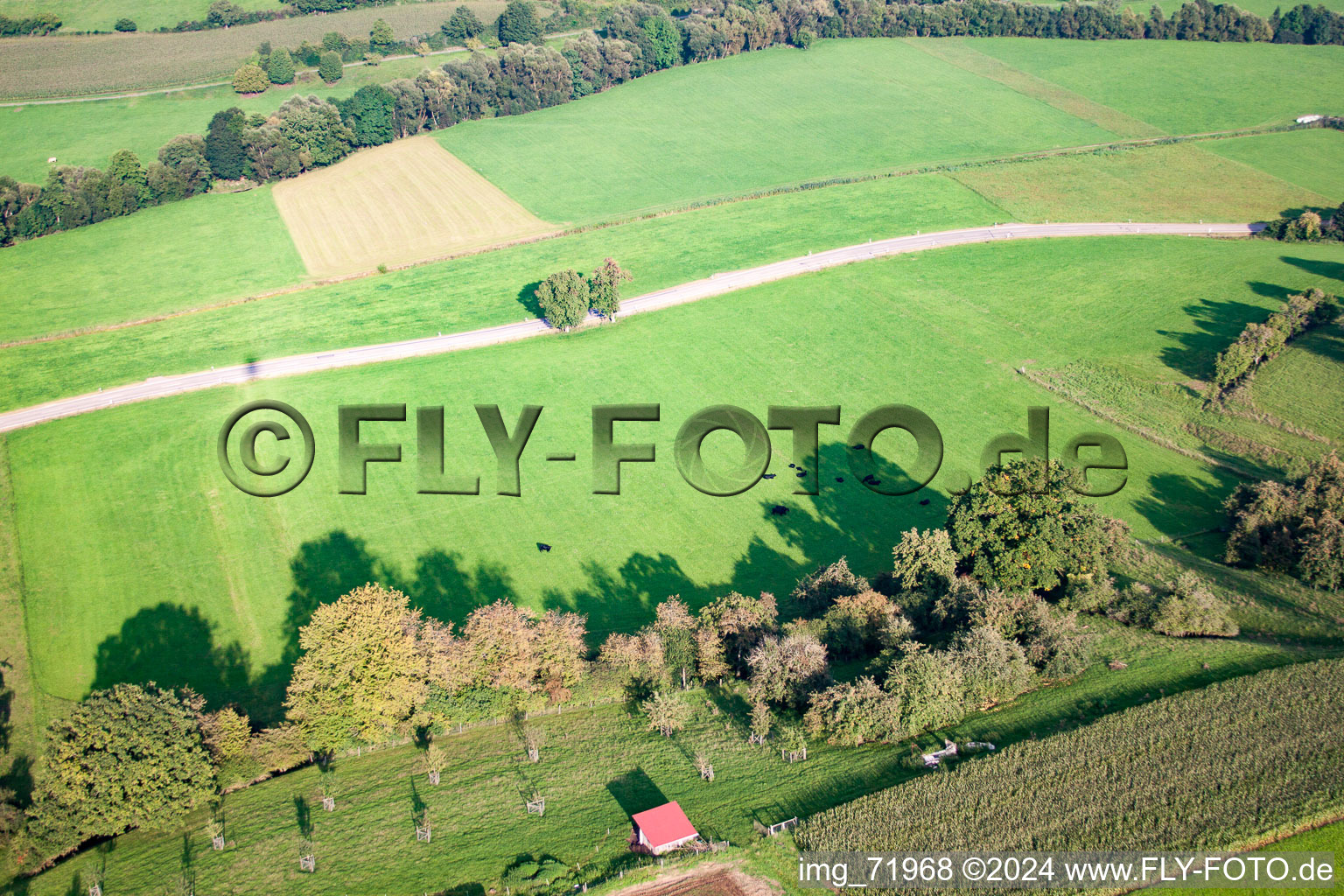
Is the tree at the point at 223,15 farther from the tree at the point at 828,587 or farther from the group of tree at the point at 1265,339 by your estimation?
the group of tree at the point at 1265,339

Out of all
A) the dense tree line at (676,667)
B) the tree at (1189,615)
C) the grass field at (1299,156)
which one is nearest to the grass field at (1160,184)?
the grass field at (1299,156)

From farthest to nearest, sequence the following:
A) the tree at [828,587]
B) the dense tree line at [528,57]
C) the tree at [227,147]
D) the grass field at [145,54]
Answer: the grass field at [145,54], the tree at [227,147], the dense tree line at [528,57], the tree at [828,587]

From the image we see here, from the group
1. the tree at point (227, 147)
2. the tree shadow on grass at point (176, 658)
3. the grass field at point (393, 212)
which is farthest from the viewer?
the tree at point (227, 147)

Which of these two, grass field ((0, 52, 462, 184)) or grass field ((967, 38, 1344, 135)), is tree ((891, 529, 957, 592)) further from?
grass field ((0, 52, 462, 184))

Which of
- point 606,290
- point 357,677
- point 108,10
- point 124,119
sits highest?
point 108,10

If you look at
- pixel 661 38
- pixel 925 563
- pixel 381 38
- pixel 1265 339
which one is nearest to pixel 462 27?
pixel 381 38

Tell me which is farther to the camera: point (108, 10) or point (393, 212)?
point (108, 10)

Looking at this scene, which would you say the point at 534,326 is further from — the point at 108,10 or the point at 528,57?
the point at 108,10
